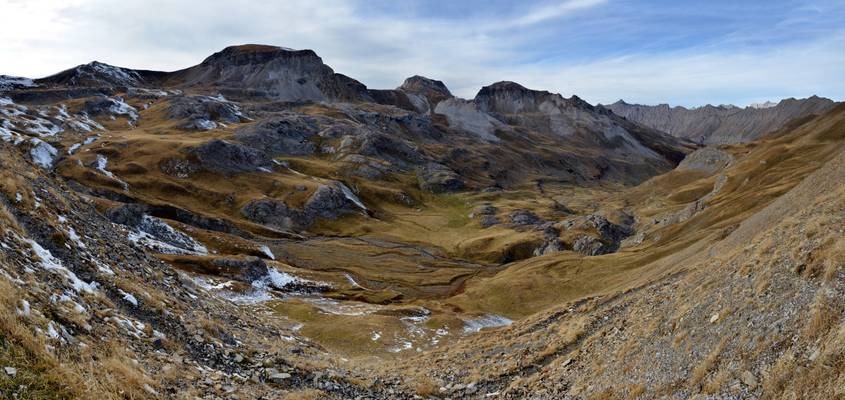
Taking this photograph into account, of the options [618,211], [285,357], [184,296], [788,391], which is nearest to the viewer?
[788,391]

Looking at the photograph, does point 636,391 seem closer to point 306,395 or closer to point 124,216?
point 306,395

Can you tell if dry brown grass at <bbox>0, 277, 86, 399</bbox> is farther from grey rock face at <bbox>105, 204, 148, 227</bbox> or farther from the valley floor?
grey rock face at <bbox>105, 204, 148, 227</bbox>

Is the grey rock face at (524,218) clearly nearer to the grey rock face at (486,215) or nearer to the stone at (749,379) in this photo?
the grey rock face at (486,215)

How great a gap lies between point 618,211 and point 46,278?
15529cm

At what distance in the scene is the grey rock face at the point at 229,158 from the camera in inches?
6855

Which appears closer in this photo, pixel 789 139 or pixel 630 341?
pixel 630 341

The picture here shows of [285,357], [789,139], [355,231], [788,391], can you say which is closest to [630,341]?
[788,391]

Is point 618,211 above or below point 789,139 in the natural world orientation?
below

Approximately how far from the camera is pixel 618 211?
15538 centimetres

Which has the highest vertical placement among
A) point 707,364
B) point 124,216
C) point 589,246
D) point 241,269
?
point 707,364

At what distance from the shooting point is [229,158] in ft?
595

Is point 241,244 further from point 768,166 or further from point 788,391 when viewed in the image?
point 768,166

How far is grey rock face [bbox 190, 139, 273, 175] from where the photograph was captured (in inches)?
6855

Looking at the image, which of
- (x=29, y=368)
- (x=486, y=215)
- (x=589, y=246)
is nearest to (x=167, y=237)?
(x=589, y=246)
